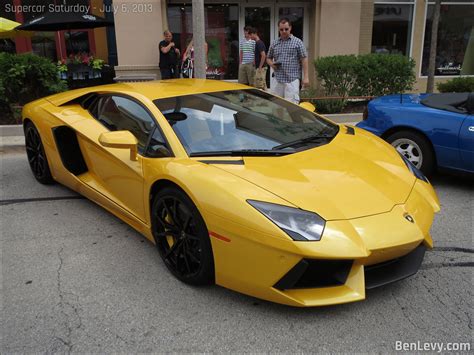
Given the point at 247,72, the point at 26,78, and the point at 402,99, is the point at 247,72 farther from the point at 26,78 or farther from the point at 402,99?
the point at 402,99

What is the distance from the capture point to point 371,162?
3162 mm

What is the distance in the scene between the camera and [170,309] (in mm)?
2664

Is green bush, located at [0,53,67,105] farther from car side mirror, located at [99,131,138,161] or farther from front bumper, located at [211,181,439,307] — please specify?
front bumper, located at [211,181,439,307]

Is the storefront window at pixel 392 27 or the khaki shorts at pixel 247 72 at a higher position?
the storefront window at pixel 392 27

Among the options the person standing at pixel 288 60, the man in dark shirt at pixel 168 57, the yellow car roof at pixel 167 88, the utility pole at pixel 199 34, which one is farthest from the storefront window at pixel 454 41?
the yellow car roof at pixel 167 88

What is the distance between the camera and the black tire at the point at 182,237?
2658mm

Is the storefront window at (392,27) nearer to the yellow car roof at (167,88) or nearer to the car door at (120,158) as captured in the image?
the yellow car roof at (167,88)

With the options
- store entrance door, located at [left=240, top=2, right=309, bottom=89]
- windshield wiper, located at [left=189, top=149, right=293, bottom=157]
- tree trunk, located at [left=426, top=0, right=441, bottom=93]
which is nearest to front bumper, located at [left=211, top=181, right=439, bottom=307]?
windshield wiper, located at [left=189, top=149, right=293, bottom=157]

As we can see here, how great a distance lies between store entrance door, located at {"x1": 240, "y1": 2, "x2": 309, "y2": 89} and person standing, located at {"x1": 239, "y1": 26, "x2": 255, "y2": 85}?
2.44 metres

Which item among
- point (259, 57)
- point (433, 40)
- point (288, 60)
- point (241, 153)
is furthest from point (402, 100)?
point (433, 40)

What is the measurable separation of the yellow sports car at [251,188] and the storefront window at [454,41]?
1054cm

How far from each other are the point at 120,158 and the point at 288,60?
13.5 ft

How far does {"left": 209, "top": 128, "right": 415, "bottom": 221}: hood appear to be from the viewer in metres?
2.52

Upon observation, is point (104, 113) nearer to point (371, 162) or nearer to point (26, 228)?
point (26, 228)
